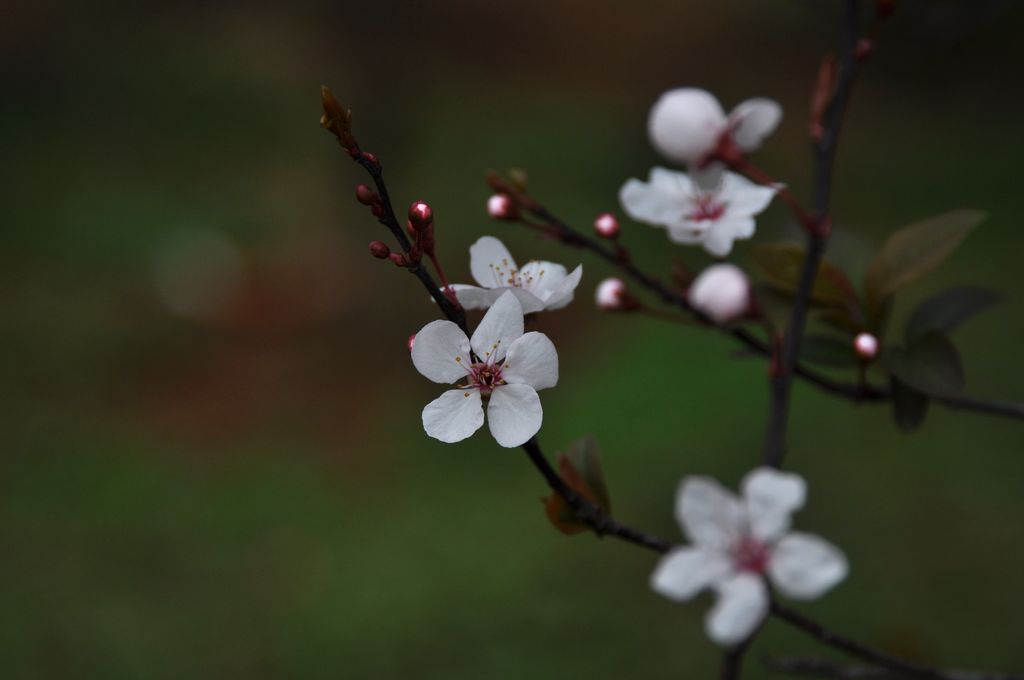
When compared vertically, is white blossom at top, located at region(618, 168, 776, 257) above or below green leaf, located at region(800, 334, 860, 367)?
above

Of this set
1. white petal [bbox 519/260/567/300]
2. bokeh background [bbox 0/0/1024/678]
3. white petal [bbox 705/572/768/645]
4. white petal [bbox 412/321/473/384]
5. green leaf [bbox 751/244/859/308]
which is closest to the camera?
white petal [bbox 705/572/768/645]

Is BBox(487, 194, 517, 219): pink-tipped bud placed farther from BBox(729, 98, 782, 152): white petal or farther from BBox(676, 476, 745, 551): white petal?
BBox(676, 476, 745, 551): white petal

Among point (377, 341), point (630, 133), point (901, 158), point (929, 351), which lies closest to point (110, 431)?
point (377, 341)

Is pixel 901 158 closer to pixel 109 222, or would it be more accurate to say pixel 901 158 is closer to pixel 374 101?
pixel 374 101

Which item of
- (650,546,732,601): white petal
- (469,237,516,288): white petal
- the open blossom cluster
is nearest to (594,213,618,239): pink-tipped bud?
the open blossom cluster

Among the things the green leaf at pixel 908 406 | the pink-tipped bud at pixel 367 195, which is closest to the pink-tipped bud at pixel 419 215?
the pink-tipped bud at pixel 367 195

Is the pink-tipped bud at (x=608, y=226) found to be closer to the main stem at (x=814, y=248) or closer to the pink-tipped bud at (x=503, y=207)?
the pink-tipped bud at (x=503, y=207)
